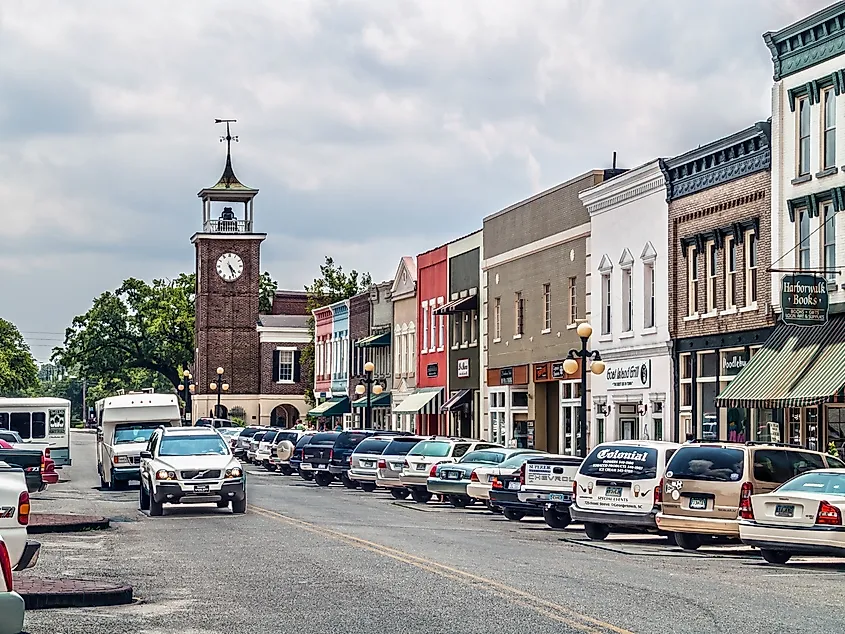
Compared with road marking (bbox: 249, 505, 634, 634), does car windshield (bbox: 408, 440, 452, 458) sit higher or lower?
higher

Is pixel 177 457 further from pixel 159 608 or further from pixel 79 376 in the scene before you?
pixel 79 376

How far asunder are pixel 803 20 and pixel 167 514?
17471 millimetres

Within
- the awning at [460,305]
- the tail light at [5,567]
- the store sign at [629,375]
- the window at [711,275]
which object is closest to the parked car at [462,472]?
Result: the window at [711,275]

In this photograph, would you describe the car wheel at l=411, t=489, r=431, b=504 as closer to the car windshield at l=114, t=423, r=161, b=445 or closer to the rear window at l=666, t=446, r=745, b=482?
the car windshield at l=114, t=423, r=161, b=445

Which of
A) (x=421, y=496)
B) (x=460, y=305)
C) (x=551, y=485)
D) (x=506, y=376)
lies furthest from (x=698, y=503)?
(x=460, y=305)

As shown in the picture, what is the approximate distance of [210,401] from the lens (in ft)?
372

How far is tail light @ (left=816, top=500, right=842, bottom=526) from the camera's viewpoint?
19250 millimetres

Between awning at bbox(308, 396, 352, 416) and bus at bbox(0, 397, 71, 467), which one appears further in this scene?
awning at bbox(308, 396, 352, 416)

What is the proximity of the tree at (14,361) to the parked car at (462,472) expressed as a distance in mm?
114062

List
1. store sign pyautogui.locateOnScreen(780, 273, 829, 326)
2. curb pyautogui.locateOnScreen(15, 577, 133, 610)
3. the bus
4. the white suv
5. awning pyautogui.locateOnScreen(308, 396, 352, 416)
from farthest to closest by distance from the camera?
awning pyautogui.locateOnScreen(308, 396, 352, 416), the bus, store sign pyautogui.locateOnScreen(780, 273, 829, 326), the white suv, curb pyautogui.locateOnScreen(15, 577, 133, 610)

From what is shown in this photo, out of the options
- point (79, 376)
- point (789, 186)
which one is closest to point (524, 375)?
point (789, 186)

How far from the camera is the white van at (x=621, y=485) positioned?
922 inches

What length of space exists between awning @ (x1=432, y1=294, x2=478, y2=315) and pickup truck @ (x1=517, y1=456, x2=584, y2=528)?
29.9 meters

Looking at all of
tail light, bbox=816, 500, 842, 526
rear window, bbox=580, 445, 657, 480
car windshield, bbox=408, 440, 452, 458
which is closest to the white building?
car windshield, bbox=408, 440, 452, 458
